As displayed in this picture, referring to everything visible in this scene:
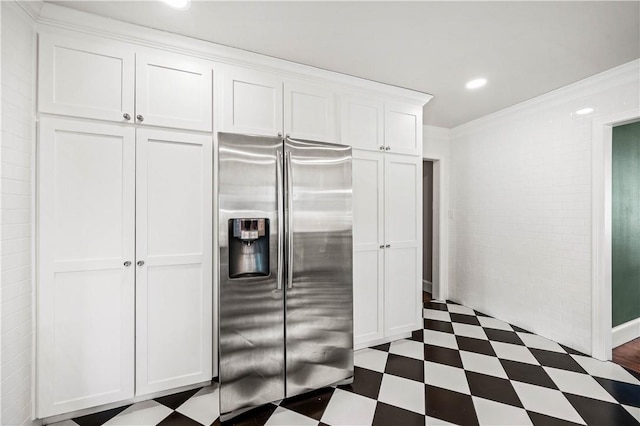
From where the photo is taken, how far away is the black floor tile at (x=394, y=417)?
175 cm

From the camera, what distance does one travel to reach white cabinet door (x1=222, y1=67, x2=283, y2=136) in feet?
6.92

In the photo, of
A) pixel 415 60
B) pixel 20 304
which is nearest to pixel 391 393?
pixel 20 304

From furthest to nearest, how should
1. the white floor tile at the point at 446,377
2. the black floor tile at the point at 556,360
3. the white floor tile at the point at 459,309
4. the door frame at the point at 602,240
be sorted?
the white floor tile at the point at 459,309 → the door frame at the point at 602,240 → the black floor tile at the point at 556,360 → the white floor tile at the point at 446,377

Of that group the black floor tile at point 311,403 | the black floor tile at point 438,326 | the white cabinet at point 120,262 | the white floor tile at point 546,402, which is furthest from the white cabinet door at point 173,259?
the black floor tile at point 438,326

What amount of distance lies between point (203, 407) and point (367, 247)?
5.43ft

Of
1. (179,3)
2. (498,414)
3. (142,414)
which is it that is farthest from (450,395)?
(179,3)

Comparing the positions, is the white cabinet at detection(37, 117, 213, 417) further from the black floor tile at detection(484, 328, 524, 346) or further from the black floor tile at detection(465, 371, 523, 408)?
the black floor tile at detection(484, 328, 524, 346)

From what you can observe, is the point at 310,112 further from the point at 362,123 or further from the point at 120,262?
the point at 120,262

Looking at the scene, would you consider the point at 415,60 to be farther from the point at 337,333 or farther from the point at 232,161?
the point at 337,333

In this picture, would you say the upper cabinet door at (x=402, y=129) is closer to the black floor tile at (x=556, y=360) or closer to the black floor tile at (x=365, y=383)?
the black floor tile at (x=365, y=383)

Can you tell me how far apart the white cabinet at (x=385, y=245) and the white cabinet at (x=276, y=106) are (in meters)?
0.43

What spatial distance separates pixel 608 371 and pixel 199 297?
3.13 m

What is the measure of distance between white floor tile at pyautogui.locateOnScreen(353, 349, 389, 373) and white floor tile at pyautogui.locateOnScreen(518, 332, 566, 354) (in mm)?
1426

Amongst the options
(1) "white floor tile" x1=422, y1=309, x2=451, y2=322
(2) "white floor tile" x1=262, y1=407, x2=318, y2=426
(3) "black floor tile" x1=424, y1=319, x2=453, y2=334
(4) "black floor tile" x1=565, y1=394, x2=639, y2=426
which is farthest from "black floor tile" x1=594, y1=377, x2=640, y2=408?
(2) "white floor tile" x1=262, y1=407, x2=318, y2=426
